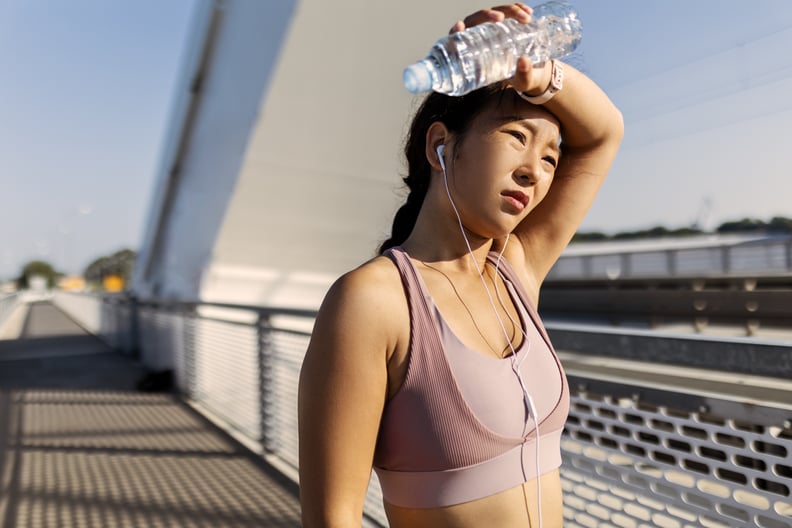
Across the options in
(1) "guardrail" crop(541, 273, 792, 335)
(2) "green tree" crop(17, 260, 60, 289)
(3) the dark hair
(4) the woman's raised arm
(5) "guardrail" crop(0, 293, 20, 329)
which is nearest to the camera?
(3) the dark hair

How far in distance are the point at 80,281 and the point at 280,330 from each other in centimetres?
7702

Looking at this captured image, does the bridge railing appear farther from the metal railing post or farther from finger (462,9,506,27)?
the metal railing post

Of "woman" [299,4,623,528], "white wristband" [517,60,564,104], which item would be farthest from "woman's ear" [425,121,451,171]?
"white wristband" [517,60,564,104]

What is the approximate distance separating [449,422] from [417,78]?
1.73 ft

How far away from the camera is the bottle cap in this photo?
102 cm

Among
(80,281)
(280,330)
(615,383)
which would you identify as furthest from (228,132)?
(80,281)

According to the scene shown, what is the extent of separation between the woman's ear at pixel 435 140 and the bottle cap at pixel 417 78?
248 millimetres

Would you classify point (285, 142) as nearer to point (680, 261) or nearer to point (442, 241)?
point (442, 241)

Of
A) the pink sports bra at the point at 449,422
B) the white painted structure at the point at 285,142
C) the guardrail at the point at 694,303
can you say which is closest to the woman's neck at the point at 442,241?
the pink sports bra at the point at 449,422

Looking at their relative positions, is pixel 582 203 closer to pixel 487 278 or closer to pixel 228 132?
pixel 487 278

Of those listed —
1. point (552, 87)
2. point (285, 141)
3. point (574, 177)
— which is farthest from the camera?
point (285, 141)

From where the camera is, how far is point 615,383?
2209 millimetres

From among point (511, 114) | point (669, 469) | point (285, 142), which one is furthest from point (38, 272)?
point (511, 114)

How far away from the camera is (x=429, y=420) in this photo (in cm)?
112
